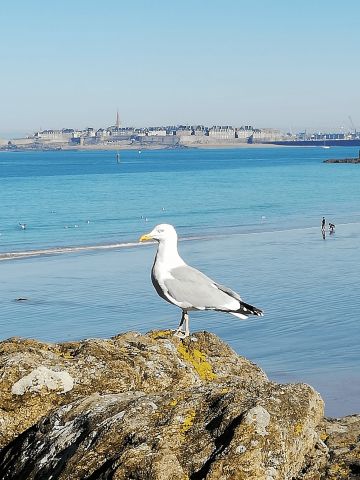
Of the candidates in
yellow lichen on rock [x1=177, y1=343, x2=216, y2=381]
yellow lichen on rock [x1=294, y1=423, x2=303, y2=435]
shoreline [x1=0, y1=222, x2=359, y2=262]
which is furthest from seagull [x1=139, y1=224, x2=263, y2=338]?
shoreline [x1=0, y1=222, x2=359, y2=262]

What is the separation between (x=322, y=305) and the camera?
24.0 meters

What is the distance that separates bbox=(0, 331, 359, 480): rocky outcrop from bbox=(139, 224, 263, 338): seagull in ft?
9.04

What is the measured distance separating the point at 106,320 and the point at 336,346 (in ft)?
21.0

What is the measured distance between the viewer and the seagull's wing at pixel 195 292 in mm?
9664

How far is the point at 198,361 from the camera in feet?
24.5

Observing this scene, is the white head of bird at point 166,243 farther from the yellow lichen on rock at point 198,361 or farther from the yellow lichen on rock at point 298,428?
the yellow lichen on rock at point 298,428

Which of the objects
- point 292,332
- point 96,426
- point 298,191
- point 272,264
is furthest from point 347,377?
point 298,191

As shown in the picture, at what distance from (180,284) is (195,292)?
270mm

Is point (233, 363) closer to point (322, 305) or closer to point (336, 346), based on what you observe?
point (336, 346)

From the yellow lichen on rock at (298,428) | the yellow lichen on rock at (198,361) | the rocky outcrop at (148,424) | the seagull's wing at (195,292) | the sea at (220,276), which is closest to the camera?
the rocky outcrop at (148,424)

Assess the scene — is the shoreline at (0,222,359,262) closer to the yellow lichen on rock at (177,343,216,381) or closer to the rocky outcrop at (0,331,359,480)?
the yellow lichen on rock at (177,343,216,381)

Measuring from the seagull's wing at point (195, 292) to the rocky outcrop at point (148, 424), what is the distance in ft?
8.97

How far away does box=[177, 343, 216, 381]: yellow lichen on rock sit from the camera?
731 cm

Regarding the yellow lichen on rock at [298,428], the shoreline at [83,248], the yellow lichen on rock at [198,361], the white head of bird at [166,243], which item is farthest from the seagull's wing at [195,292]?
the shoreline at [83,248]
